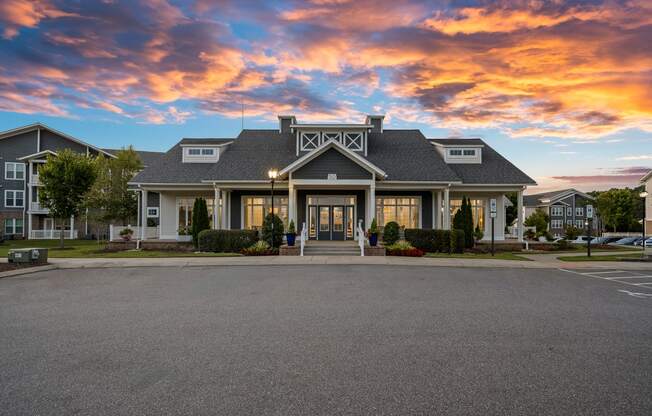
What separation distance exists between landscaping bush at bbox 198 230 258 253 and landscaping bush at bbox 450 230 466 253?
1083 cm

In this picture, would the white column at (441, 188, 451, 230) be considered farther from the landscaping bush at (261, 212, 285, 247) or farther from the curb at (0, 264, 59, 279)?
the curb at (0, 264, 59, 279)

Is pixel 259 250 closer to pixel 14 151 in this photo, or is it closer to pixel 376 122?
pixel 376 122

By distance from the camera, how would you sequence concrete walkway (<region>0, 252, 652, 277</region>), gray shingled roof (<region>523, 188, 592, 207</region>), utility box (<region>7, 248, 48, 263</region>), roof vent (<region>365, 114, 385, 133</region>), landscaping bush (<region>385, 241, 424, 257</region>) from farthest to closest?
gray shingled roof (<region>523, 188, 592, 207</region>) → roof vent (<region>365, 114, 385, 133</region>) → landscaping bush (<region>385, 241, 424, 257</region>) → concrete walkway (<region>0, 252, 652, 277</region>) → utility box (<region>7, 248, 48, 263</region>)

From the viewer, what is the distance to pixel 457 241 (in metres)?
23.4

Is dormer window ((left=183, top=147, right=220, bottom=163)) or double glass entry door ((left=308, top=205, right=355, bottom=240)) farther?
dormer window ((left=183, top=147, right=220, bottom=163))

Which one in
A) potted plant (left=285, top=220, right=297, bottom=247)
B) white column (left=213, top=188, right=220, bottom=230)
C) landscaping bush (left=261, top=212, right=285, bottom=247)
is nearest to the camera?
potted plant (left=285, top=220, right=297, bottom=247)

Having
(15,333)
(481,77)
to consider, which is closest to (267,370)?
(15,333)

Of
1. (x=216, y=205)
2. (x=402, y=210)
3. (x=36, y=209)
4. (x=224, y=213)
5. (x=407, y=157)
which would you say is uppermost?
(x=407, y=157)

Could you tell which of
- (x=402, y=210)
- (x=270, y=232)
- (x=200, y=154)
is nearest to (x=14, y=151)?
(x=200, y=154)

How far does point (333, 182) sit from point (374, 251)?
485 centimetres

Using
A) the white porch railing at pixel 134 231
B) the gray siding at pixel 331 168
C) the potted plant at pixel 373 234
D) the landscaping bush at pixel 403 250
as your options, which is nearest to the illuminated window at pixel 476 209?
the gray siding at pixel 331 168

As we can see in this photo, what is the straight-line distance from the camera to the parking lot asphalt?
449cm

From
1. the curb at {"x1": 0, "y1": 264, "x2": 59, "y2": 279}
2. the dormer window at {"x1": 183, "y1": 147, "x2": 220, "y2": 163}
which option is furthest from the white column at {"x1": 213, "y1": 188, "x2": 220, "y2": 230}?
the curb at {"x1": 0, "y1": 264, "x2": 59, "y2": 279}

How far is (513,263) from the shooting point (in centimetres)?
1891
